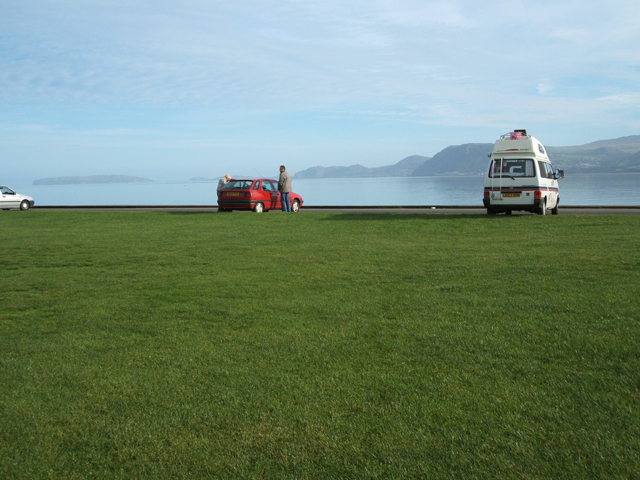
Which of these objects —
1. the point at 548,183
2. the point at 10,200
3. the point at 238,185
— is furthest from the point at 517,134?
the point at 10,200

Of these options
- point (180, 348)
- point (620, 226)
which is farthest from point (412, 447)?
point (620, 226)

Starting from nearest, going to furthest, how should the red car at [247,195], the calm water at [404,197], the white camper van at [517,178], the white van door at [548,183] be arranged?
the white camper van at [517,178]
the white van door at [548,183]
the red car at [247,195]
the calm water at [404,197]

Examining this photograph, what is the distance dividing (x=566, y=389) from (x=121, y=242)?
39.5 ft

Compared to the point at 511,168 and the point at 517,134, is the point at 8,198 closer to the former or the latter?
the point at 511,168

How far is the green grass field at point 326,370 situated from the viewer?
128 inches

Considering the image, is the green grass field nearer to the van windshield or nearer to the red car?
the van windshield

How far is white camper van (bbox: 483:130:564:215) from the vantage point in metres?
19.2

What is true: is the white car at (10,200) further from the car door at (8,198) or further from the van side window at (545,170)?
the van side window at (545,170)

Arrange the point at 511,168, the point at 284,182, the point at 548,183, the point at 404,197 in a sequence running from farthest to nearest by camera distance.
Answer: the point at 404,197 < the point at 284,182 < the point at 548,183 < the point at 511,168

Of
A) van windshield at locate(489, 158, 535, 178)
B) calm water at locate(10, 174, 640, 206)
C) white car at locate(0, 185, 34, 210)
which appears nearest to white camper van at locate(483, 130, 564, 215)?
van windshield at locate(489, 158, 535, 178)

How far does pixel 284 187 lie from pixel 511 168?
31.0 feet

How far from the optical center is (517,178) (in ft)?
63.3

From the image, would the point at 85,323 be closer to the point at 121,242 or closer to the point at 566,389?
the point at 566,389

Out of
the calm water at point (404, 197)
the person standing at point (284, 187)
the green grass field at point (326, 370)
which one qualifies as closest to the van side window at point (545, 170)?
the person standing at point (284, 187)
